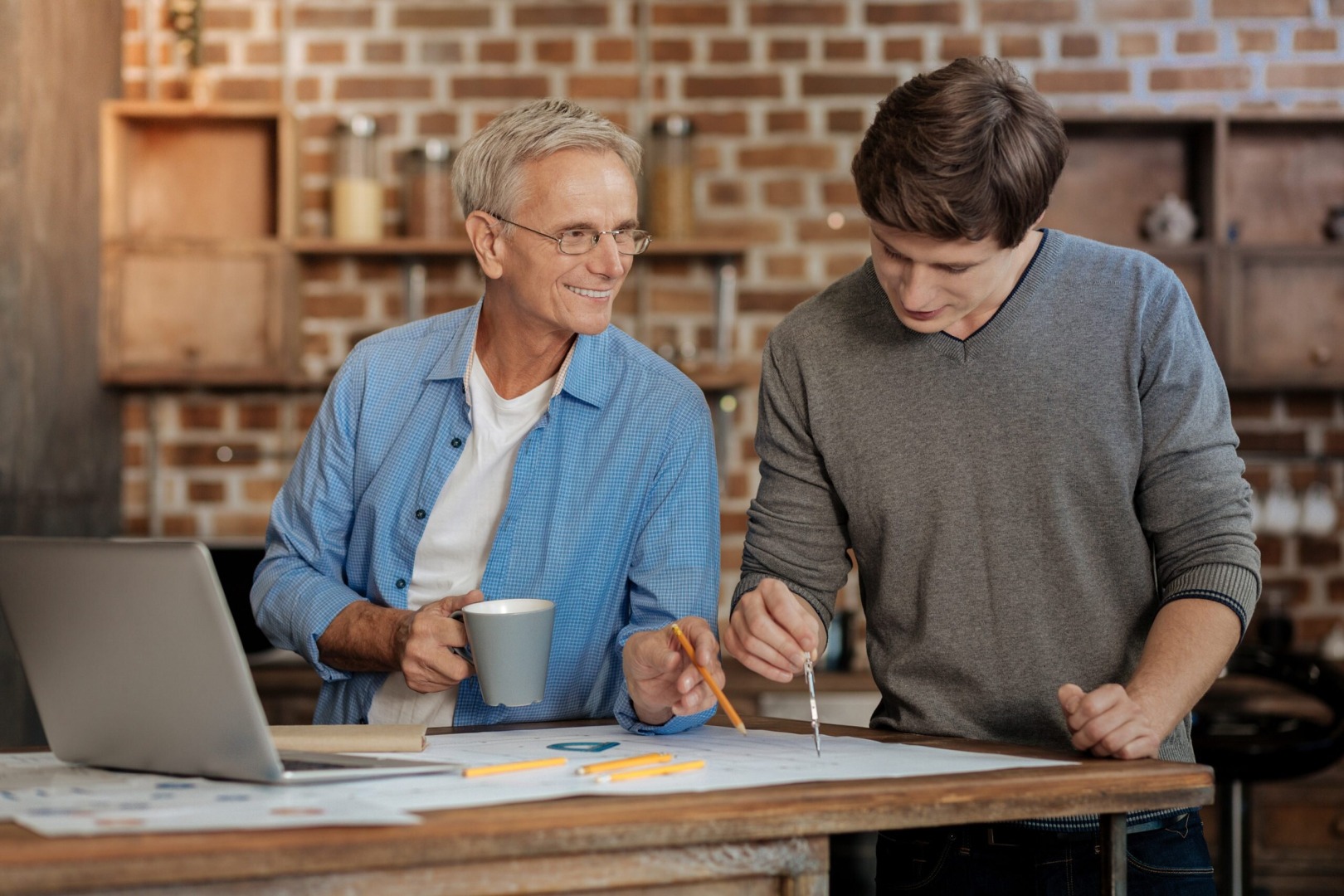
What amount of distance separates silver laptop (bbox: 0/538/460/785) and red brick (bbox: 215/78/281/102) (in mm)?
2629

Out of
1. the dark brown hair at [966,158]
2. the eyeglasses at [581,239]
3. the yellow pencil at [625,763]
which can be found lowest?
the yellow pencil at [625,763]

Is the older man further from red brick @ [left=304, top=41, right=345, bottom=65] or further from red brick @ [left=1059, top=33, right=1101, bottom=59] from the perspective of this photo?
red brick @ [left=1059, top=33, right=1101, bottom=59]

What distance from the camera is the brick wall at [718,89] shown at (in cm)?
357

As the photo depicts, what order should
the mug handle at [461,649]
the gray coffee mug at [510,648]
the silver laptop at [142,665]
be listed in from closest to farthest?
the silver laptop at [142,665] < the gray coffee mug at [510,648] < the mug handle at [461,649]

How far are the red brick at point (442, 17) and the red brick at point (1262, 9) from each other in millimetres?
1947

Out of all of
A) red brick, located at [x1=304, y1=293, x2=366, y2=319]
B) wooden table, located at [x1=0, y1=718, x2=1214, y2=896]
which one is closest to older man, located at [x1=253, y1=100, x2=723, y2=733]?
wooden table, located at [x1=0, y1=718, x2=1214, y2=896]

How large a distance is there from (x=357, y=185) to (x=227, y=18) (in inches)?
23.7

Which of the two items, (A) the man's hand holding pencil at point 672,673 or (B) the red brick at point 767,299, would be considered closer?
(A) the man's hand holding pencil at point 672,673

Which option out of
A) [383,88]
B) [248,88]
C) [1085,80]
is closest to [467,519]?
[383,88]

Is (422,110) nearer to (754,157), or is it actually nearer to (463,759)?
(754,157)

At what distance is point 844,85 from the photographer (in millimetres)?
3572

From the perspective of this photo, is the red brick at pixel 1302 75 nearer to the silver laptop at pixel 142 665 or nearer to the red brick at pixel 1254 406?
the red brick at pixel 1254 406

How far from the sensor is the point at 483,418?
1.77 meters

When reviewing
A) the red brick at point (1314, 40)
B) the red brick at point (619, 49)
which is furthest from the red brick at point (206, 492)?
the red brick at point (1314, 40)
